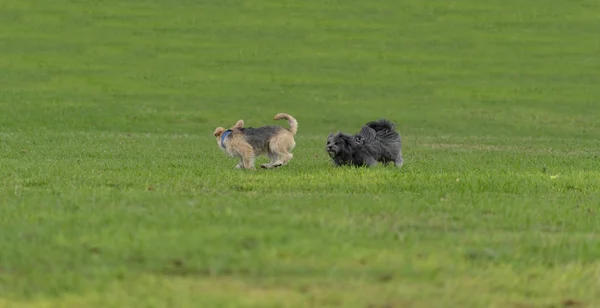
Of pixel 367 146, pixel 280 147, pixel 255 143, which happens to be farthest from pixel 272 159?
pixel 367 146

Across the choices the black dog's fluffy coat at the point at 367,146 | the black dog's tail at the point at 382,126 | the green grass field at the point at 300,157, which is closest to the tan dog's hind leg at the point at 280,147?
the black dog's fluffy coat at the point at 367,146

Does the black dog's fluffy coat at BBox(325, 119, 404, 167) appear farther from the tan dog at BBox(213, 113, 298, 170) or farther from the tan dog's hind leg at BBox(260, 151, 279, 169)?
the tan dog's hind leg at BBox(260, 151, 279, 169)

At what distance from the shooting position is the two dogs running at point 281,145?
21.2 meters

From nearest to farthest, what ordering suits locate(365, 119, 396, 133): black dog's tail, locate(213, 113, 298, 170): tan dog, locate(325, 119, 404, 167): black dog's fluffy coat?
locate(213, 113, 298, 170): tan dog < locate(325, 119, 404, 167): black dog's fluffy coat < locate(365, 119, 396, 133): black dog's tail

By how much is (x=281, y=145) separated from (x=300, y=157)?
6331 mm

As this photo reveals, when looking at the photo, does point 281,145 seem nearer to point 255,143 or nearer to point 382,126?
point 255,143

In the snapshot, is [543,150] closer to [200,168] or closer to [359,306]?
[200,168]

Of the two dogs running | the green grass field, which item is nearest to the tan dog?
the two dogs running

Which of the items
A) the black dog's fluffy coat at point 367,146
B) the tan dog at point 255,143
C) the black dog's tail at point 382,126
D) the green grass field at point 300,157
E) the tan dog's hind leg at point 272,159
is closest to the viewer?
the green grass field at point 300,157

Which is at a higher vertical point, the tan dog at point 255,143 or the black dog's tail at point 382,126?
the black dog's tail at point 382,126

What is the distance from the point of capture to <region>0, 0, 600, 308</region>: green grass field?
949 centimetres

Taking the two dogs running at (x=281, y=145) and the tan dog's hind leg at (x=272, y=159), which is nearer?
the two dogs running at (x=281, y=145)

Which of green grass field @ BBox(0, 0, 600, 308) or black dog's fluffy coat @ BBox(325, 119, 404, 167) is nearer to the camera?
green grass field @ BBox(0, 0, 600, 308)

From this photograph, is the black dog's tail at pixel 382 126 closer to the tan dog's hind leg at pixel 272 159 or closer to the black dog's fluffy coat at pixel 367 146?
the black dog's fluffy coat at pixel 367 146
